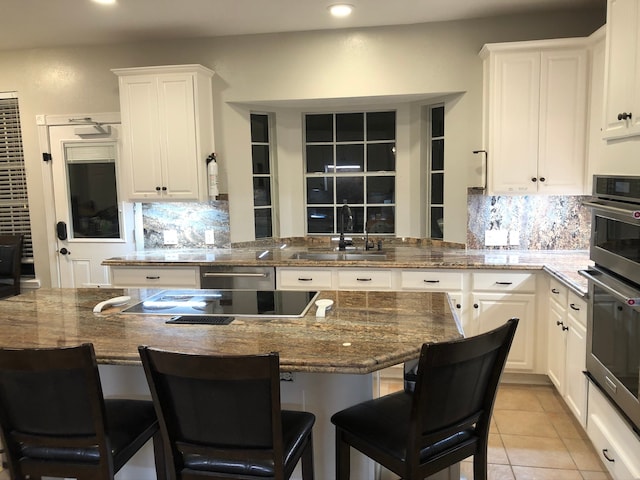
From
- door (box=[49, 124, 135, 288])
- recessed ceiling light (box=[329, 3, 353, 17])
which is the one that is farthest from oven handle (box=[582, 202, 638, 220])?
door (box=[49, 124, 135, 288])

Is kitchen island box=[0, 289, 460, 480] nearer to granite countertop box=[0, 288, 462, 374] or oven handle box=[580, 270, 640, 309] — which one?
granite countertop box=[0, 288, 462, 374]

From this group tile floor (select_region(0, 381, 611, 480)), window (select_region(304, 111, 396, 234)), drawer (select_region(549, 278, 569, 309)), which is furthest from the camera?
window (select_region(304, 111, 396, 234))

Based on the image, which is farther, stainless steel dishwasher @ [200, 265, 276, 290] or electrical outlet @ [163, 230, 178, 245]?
electrical outlet @ [163, 230, 178, 245]

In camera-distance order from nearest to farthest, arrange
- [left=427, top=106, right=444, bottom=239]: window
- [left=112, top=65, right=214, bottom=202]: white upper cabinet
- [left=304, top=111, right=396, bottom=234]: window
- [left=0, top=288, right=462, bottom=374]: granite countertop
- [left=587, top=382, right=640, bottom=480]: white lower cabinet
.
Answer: [left=0, top=288, right=462, bottom=374]: granite countertop → [left=587, top=382, right=640, bottom=480]: white lower cabinet → [left=112, top=65, right=214, bottom=202]: white upper cabinet → [left=427, top=106, right=444, bottom=239]: window → [left=304, top=111, right=396, bottom=234]: window

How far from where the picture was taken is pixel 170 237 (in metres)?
4.55

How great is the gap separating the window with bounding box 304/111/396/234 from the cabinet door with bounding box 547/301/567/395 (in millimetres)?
1670

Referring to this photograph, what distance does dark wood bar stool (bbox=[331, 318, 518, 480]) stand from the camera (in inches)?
58.3

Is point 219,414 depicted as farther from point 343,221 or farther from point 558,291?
point 343,221

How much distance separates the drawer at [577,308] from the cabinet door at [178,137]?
2834 mm

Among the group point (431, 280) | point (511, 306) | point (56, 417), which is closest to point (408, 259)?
point (431, 280)

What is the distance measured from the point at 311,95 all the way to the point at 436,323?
2.68 meters

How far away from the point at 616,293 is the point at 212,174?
3.09m

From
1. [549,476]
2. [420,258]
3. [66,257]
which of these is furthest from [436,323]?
Result: [66,257]

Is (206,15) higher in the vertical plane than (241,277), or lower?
higher
